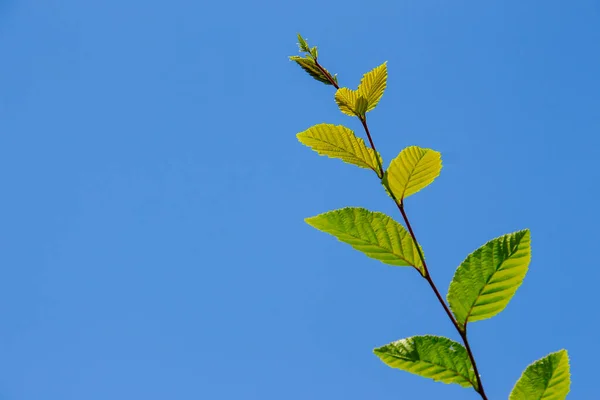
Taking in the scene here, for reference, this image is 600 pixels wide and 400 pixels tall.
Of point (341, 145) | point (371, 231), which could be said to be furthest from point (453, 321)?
point (341, 145)

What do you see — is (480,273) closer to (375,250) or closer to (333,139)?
(375,250)

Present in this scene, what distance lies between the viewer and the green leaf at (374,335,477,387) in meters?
1.22

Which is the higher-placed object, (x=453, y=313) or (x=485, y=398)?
(x=453, y=313)

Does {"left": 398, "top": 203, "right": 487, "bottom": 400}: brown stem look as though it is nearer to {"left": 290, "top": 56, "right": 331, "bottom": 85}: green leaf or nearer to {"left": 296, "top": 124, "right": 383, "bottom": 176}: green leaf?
{"left": 296, "top": 124, "right": 383, "bottom": 176}: green leaf

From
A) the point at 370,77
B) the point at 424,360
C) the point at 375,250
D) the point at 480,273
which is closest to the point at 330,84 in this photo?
the point at 370,77

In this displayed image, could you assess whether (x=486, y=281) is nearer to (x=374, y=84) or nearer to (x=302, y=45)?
(x=374, y=84)

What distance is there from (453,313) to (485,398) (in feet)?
0.69

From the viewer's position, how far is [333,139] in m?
1.50

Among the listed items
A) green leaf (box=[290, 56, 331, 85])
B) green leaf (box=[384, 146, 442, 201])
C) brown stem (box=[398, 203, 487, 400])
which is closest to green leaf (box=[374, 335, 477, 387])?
brown stem (box=[398, 203, 487, 400])

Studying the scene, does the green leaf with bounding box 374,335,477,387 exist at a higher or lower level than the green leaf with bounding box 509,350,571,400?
higher

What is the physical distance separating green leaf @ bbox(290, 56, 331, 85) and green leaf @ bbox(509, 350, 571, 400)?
105cm

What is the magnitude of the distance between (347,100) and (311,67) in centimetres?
17

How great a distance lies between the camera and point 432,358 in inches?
48.9

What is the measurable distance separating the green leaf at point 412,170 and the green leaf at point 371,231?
164 millimetres
